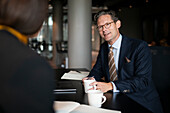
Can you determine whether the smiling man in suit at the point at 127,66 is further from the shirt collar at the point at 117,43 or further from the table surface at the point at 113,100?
the table surface at the point at 113,100

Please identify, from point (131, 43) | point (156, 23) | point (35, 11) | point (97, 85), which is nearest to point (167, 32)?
point (156, 23)

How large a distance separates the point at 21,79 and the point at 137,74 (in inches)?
52.4

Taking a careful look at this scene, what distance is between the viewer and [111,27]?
1912 mm

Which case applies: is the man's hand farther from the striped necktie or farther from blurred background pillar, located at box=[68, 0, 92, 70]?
blurred background pillar, located at box=[68, 0, 92, 70]

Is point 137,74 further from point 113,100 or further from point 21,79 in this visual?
point 21,79

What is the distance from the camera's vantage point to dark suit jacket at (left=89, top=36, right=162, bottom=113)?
1601mm

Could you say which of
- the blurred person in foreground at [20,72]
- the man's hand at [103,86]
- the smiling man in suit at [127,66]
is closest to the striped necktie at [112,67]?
the smiling man in suit at [127,66]

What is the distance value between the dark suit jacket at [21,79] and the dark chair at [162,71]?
158cm

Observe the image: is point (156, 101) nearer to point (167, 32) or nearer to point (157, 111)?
point (157, 111)

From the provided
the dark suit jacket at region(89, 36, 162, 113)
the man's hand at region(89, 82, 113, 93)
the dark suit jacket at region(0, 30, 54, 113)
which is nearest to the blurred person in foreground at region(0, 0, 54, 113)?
the dark suit jacket at region(0, 30, 54, 113)

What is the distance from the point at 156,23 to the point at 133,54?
8.66 m

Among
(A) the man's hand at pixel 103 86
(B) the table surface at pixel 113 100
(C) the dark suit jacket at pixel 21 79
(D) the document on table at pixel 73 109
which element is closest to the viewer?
(C) the dark suit jacket at pixel 21 79

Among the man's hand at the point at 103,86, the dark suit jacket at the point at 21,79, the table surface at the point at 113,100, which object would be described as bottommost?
the table surface at the point at 113,100

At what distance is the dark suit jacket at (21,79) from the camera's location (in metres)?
0.53
